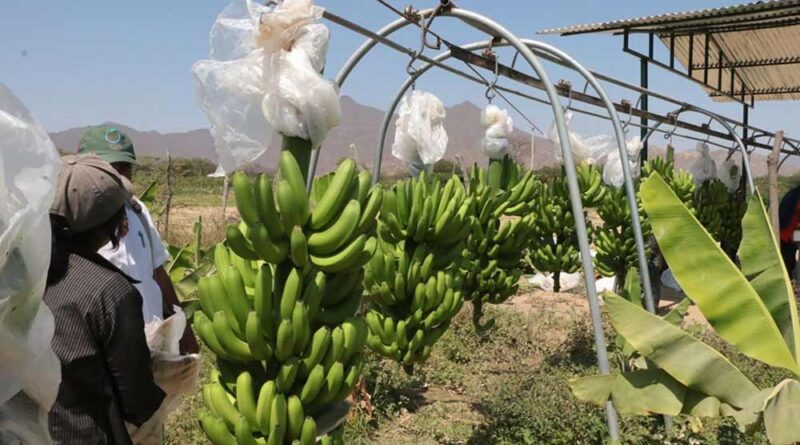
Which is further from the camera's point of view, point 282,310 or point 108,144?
point 108,144

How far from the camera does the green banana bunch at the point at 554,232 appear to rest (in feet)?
26.7

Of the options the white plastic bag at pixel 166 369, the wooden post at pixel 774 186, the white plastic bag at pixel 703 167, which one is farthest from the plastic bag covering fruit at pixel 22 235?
the white plastic bag at pixel 703 167

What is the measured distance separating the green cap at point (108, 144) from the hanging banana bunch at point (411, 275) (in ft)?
5.12

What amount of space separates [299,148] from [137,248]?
3.39 ft

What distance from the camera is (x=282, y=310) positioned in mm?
2432

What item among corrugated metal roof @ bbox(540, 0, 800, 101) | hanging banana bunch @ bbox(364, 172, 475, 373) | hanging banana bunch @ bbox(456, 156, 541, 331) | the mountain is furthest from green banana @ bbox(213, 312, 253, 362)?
the mountain

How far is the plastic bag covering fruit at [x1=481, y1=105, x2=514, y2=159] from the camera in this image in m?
5.77

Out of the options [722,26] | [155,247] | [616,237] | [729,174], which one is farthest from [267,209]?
[729,174]

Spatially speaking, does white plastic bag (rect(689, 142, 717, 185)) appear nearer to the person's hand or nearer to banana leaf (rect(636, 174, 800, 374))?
banana leaf (rect(636, 174, 800, 374))

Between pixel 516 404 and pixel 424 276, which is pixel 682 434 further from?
pixel 424 276

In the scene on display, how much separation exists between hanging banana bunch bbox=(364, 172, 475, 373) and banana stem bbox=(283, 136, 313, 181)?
1.72m

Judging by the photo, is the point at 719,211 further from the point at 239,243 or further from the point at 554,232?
the point at 239,243

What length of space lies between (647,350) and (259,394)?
60.8 inches

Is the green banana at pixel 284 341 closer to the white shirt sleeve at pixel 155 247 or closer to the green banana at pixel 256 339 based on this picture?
the green banana at pixel 256 339
